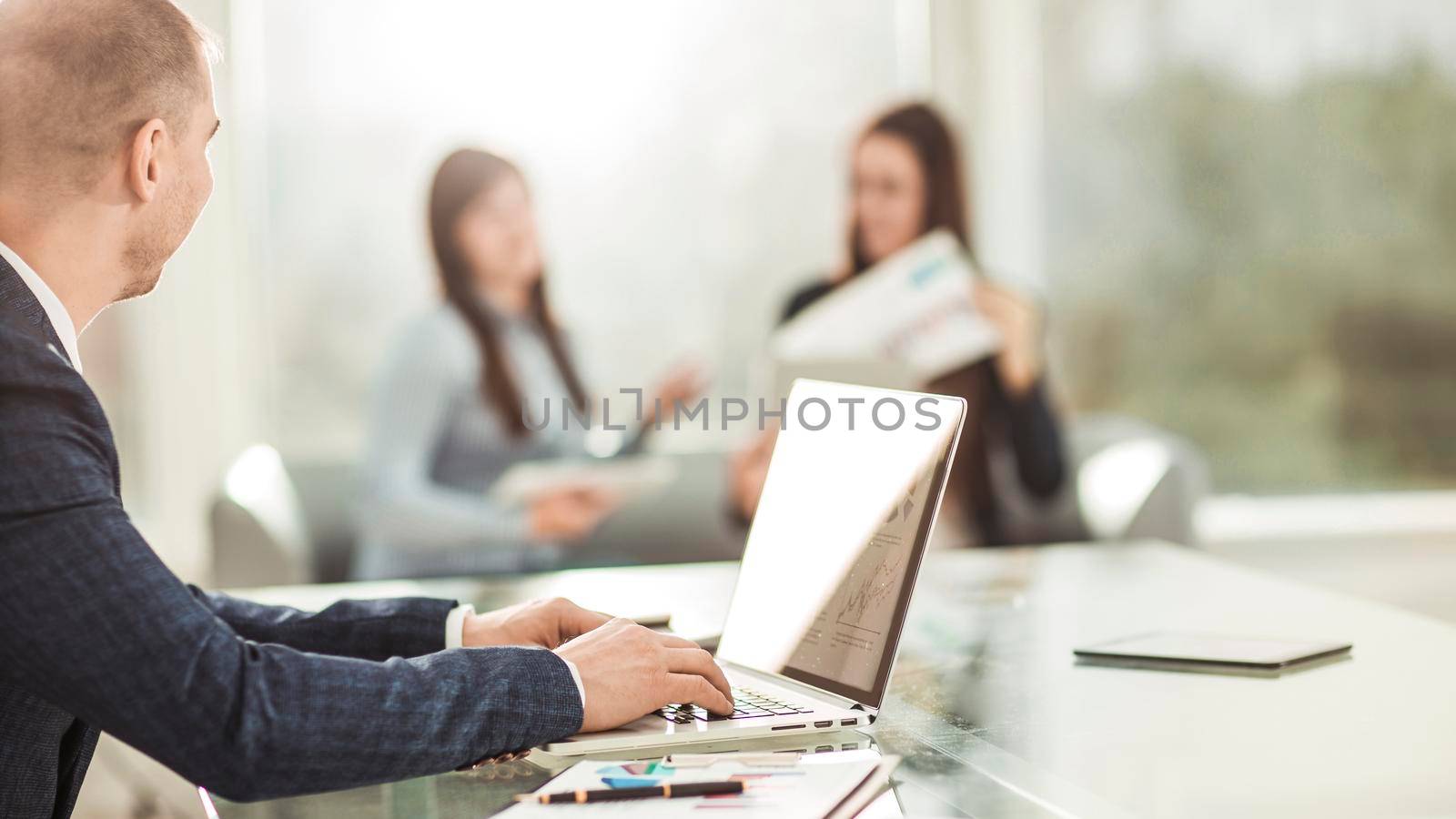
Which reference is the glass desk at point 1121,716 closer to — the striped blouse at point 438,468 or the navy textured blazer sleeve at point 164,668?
the navy textured blazer sleeve at point 164,668

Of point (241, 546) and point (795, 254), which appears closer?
point (241, 546)

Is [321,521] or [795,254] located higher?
[795,254]

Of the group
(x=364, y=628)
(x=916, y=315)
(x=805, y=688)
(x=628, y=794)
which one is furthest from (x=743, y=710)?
(x=916, y=315)

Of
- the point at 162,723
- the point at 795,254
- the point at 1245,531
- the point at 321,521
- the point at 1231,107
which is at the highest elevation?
the point at 1231,107

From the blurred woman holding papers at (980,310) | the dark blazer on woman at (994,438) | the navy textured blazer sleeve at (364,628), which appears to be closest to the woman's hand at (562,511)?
the blurred woman holding papers at (980,310)

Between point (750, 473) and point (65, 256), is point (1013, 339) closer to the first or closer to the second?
point (750, 473)

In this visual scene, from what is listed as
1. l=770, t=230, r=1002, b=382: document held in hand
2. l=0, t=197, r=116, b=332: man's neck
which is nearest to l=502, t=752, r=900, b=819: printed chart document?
l=0, t=197, r=116, b=332: man's neck

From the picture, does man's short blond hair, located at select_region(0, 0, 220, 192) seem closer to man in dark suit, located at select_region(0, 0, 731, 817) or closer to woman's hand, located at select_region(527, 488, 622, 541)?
man in dark suit, located at select_region(0, 0, 731, 817)

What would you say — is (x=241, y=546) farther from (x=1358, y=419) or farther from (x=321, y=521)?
(x=1358, y=419)

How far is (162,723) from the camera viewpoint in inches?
31.8

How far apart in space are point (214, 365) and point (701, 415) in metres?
1.16

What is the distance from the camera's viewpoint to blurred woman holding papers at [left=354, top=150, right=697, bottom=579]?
2656 mm

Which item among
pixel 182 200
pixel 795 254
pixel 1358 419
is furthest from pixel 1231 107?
pixel 182 200

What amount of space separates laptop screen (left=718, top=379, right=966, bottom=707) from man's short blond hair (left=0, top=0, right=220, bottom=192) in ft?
1.90
